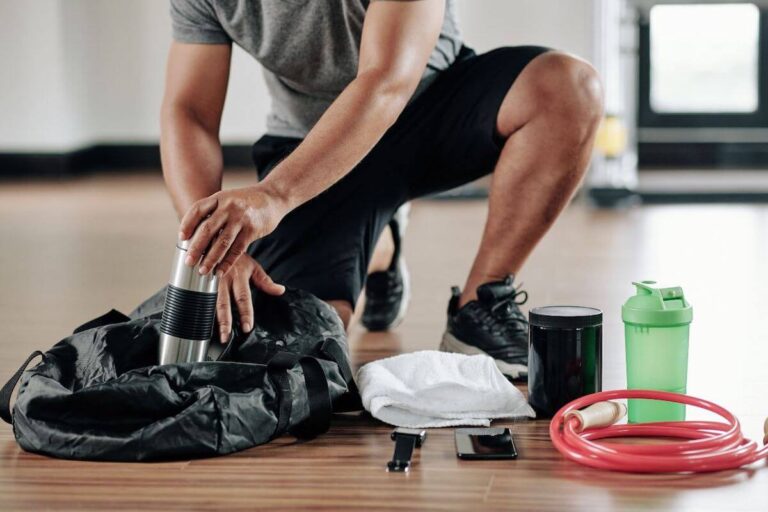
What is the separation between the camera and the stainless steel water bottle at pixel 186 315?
1.38m

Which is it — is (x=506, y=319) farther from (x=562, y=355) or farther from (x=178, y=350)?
(x=178, y=350)

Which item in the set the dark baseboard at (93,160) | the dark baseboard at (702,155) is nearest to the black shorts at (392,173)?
the dark baseboard at (702,155)

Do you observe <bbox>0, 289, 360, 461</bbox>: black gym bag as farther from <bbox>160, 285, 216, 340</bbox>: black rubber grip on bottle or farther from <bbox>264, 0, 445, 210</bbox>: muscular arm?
<bbox>264, 0, 445, 210</bbox>: muscular arm

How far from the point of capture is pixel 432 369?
1535 mm

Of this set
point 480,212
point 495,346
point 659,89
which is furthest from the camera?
point 659,89

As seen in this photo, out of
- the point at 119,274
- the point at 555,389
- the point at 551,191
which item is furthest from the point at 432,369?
the point at 119,274

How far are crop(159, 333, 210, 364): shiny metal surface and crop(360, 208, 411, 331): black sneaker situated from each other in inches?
28.8

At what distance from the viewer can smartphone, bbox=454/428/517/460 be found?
1.33m

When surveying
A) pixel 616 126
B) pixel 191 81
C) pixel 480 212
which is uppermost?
pixel 191 81

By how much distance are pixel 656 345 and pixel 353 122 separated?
468 millimetres

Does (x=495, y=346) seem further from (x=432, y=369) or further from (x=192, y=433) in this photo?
(x=192, y=433)

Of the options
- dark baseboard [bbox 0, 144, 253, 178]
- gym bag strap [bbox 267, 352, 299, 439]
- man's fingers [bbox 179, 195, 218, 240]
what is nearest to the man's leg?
gym bag strap [bbox 267, 352, 299, 439]

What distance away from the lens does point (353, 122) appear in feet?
4.86

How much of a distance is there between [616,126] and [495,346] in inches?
91.8
